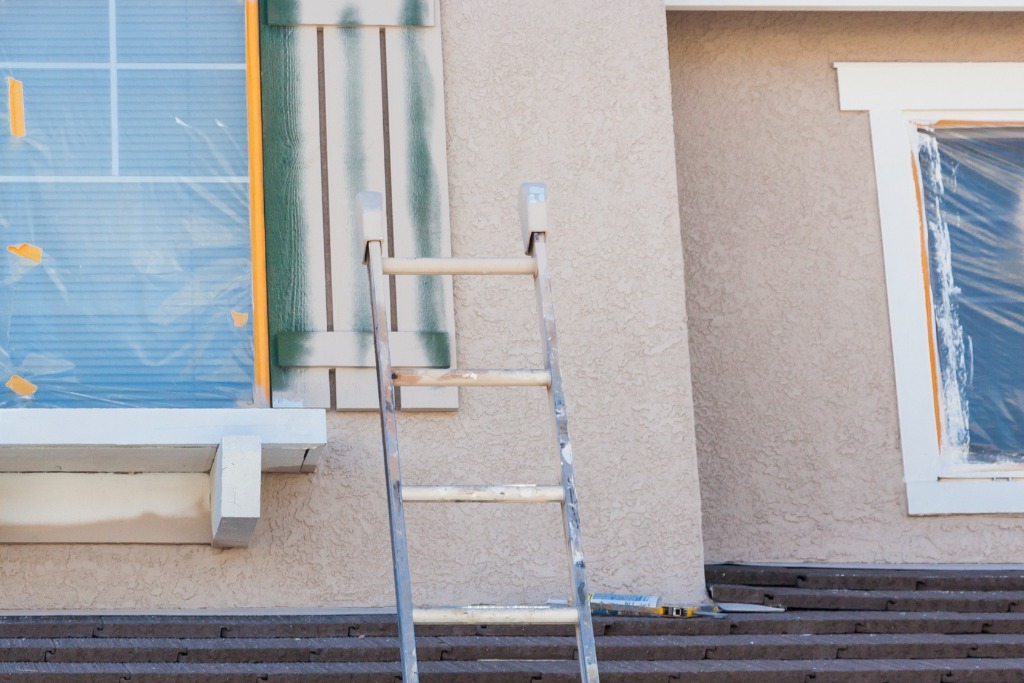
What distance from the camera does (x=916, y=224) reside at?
5.57 meters

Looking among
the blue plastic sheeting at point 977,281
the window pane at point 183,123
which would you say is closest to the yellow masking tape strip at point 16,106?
the window pane at point 183,123

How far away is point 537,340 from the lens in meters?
4.75

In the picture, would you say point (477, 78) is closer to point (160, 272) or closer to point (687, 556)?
point (160, 272)

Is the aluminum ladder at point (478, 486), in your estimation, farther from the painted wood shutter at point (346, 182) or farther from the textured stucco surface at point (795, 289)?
the textured stucco surface at point (795, 289)

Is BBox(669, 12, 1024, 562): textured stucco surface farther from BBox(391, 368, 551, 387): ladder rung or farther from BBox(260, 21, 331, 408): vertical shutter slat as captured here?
BBox(391, 368, 551, 387): ladder rung

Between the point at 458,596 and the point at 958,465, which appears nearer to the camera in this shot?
the point at 458,596

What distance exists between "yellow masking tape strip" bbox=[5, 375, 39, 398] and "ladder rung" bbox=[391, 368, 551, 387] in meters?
1.61

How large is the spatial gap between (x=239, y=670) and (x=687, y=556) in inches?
65.6

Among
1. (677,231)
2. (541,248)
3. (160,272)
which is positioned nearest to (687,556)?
(677,231)

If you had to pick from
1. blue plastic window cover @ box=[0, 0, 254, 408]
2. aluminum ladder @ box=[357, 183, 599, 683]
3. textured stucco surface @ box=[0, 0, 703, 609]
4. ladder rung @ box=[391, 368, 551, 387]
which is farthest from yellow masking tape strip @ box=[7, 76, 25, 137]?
ladder rung @ box=[391, 368, 551, 387]

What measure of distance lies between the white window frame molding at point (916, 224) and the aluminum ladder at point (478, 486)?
227cm

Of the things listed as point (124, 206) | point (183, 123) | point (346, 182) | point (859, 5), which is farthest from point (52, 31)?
point (859, 5)

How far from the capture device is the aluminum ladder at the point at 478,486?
122 inches

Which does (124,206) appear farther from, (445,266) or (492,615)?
(492,615)
